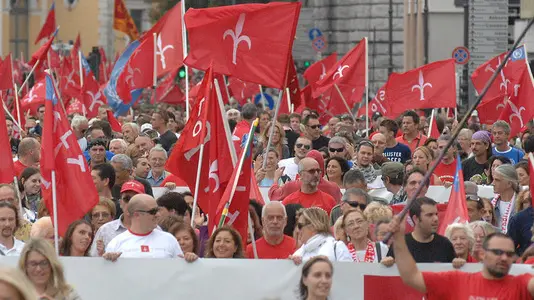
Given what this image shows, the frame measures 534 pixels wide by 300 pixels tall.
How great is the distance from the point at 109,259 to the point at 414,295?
179 cm

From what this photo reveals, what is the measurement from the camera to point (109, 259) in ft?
33.2

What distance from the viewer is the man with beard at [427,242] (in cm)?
989

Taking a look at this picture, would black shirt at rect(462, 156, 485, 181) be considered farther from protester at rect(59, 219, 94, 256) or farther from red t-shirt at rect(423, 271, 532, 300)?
red t-shirt at rect(423, 271, 532, 300)

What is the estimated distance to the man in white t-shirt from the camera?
10.3m

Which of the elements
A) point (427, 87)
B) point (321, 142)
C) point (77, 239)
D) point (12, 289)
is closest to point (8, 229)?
point (77, 239)

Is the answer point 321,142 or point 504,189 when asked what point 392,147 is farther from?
point 504,189

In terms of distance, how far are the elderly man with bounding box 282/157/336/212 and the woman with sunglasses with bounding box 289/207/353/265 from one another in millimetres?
2141

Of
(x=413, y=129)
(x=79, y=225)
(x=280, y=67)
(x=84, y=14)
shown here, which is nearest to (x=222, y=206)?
(x=79, y=225)

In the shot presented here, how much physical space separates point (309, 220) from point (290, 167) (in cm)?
494

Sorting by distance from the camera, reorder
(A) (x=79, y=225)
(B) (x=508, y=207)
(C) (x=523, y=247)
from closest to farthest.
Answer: (A) (x=79, y=225), (C) (x=523, y=247), (B) (x=508, y=207)

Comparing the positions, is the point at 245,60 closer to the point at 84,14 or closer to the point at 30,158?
the point at 30,158

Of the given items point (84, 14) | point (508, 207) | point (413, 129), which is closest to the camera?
point (508, 207)

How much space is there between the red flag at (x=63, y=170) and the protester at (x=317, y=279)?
8.59ft

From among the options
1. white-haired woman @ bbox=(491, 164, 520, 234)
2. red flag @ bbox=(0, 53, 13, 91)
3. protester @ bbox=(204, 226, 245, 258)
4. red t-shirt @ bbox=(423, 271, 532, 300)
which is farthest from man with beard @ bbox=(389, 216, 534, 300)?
red flag @ bbox=(0, 53, 13, 91)
